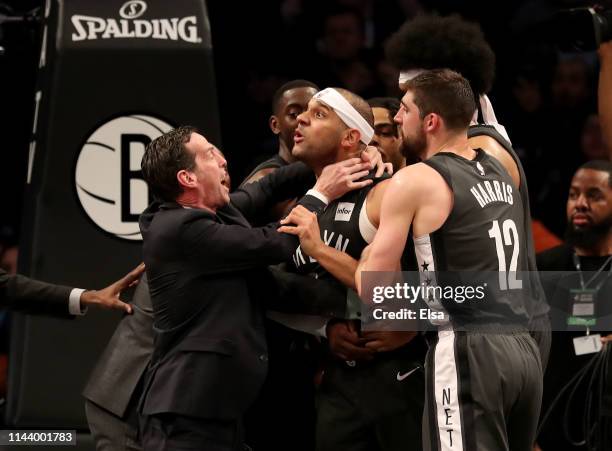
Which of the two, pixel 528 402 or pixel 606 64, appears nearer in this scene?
pixel 528 402

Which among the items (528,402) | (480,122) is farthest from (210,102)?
(528,402)

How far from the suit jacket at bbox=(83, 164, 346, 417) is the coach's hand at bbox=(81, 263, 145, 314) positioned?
7 centimetres

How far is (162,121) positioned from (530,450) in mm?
2297

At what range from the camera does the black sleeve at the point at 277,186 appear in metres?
4.94

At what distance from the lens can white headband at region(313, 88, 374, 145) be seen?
15.6ft

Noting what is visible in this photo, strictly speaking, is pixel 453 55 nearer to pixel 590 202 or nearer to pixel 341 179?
pixel 341 179

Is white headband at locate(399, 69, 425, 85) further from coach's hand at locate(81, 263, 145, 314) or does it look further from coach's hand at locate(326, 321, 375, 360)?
coach's hand at locate(81, 263, 145, 314)

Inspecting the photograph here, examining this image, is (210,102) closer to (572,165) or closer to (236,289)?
(236,289)

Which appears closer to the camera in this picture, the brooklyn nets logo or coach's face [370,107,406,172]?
the brooklyn nets logo

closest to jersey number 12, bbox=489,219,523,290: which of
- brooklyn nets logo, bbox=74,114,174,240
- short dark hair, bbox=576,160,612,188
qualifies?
brooklyn nets logo, bbox=74,114,174,240

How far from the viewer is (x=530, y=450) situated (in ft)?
14.2

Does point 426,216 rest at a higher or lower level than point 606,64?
lower

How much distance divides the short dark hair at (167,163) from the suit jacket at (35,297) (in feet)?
2.65

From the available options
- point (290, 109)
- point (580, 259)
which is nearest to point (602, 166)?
point (580, 259)
